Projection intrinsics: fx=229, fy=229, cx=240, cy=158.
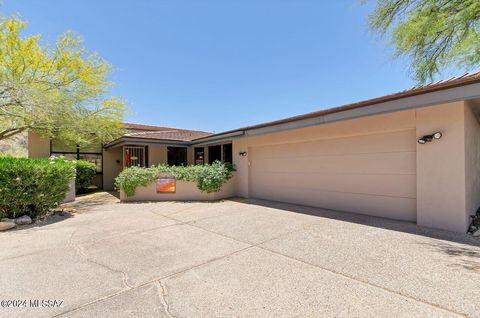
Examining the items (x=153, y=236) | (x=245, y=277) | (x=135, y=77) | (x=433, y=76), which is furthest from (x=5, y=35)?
(x=433, y=76)

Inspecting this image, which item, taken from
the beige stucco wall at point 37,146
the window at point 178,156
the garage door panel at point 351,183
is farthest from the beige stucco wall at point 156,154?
the garage door panel at point 351,183

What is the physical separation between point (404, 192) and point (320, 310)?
4787 millimetres

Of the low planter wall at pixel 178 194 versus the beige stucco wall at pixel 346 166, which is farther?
the low planter wall at pixel 178 194

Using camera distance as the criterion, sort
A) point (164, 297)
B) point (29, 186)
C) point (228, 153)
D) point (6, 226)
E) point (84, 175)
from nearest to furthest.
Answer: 1. point (164, 297)
2. point (6, 226)
3. point (29, 186)
4. point (228, 153)
5. point (84, 175)

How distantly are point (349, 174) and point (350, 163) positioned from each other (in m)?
0.33

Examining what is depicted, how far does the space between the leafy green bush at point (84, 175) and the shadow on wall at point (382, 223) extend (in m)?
10.4

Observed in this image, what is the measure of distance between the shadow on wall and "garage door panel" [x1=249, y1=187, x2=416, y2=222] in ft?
0.69

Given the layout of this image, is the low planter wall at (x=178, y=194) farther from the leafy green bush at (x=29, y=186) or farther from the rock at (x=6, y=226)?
the rock at (x=6, y=226)

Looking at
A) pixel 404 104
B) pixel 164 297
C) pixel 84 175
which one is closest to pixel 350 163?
pixel 404 104

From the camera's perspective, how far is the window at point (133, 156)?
12.5 meters

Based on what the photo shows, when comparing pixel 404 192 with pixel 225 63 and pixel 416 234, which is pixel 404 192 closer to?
pixel 416 234

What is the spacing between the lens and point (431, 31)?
7.33m

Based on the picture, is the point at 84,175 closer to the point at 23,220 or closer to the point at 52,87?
the point at 52,87

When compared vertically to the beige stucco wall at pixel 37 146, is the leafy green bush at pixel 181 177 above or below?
below
